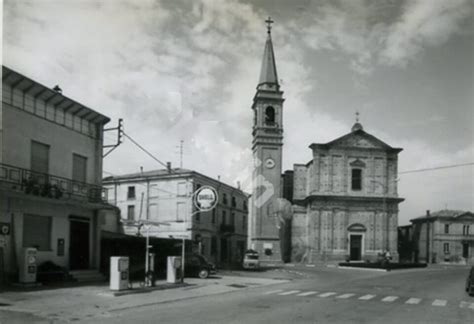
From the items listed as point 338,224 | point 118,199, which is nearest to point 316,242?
point 338,224

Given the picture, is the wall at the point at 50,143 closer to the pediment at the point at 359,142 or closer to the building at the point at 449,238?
the pediment at the point at 359,142

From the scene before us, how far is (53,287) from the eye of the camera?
69.2 feet

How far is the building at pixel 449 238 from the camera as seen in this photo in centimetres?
7325

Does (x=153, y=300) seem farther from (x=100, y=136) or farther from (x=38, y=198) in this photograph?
(x=100, y=136)

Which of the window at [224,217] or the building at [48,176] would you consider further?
the window at [224,217]

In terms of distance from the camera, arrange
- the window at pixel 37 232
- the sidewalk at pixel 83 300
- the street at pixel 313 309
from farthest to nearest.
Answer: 1. the window at pixel 37 232
2. the sidewalk at pixel 83 300
3. the street at pixel 313 309

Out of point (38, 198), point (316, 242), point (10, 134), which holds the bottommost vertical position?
point (316, 242)

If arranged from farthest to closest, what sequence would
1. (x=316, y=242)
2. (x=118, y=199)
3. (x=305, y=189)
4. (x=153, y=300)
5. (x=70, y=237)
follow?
(x=305, y=189) → (x=316, y=242) → (x=118, y=199) → (x=70, y=237) → (x=153, y=300)

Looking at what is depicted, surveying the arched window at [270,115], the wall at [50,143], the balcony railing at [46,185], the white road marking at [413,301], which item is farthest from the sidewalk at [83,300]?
the arched window at [270,115]

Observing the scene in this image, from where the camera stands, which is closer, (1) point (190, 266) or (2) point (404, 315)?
(2) point (404, 315)

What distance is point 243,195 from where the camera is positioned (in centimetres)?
6594

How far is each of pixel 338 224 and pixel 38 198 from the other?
46994 millimetres

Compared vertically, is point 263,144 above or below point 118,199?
above

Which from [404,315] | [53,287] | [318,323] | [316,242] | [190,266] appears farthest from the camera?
[316,242]
